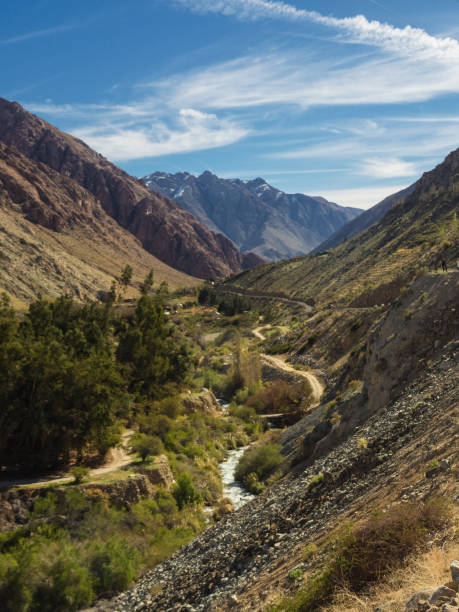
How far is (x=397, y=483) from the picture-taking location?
456 inches

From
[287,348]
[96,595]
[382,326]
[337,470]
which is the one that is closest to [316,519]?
[337,470]

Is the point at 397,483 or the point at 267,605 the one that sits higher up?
the point at 397,483

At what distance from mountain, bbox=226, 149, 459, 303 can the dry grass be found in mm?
50685

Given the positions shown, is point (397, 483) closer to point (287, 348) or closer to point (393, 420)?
point (393, 420)

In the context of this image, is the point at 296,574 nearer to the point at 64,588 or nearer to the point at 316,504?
the point at 316,504

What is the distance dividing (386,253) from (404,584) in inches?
3835

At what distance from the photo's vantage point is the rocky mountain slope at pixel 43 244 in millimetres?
112500

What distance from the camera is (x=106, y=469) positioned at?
1032 inches

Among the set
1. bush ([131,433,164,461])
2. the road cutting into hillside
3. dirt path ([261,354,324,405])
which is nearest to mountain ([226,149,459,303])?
the road cutting into hillside

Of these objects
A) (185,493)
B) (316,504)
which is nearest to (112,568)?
(185,493)

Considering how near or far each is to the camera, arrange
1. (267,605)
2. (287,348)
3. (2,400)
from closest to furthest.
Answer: (267,605), (2,400), (287,348)

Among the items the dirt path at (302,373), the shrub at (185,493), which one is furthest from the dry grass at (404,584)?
the dirt path at (302,373)

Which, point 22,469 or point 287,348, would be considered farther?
point 287,348

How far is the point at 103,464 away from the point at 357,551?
2149cm
